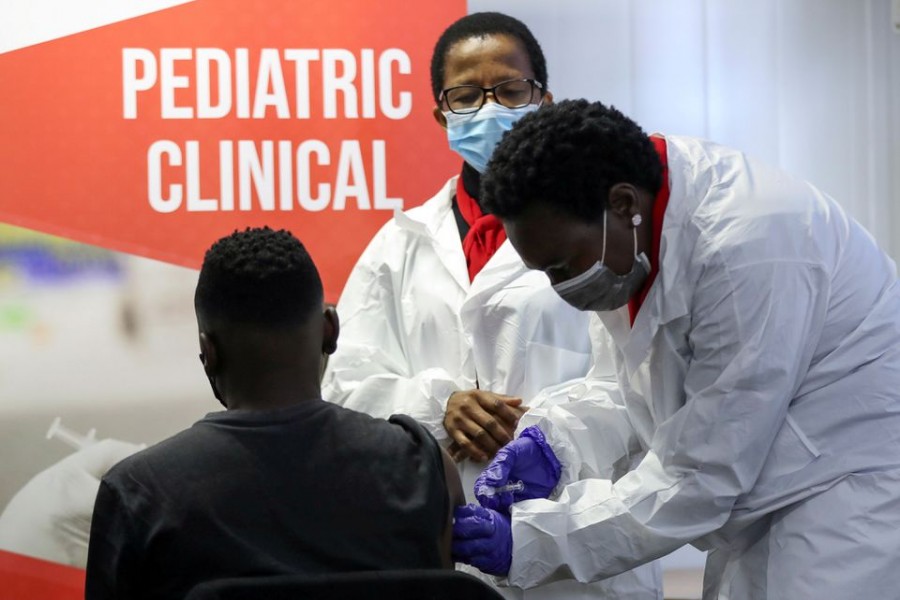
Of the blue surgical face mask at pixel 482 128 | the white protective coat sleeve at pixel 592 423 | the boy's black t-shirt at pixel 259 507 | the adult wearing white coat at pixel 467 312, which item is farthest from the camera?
the blue surgical face mask at pixel 482 128

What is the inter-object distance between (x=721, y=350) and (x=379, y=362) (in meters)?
0.81

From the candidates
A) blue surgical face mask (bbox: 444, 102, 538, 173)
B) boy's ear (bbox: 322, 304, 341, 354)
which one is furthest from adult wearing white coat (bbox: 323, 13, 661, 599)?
boy's ear (bbox: 322, 304, 341, 354)

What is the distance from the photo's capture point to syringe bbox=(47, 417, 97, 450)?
260cm

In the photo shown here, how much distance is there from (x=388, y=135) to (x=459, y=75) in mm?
494

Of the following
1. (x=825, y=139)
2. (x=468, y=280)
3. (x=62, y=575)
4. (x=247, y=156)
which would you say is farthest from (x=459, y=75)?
(x=62, y=575)

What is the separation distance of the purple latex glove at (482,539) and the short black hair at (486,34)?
1029 mm

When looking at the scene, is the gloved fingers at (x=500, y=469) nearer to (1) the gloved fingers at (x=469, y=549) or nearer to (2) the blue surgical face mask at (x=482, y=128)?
(1) the gloved fingers at (x=469, y=549)

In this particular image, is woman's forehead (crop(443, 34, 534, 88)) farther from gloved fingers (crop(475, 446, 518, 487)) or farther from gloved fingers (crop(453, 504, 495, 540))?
gloved fingers (crop(453, 504, 495, 540))

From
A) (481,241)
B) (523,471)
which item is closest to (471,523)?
(523,471)

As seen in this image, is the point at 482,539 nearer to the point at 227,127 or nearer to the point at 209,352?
the point at 209,352

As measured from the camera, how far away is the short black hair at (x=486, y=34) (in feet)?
7.39

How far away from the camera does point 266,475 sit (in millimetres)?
1262

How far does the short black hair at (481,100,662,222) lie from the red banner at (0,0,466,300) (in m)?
1.19

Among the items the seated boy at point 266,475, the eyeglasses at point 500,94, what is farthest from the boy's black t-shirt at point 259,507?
the eyeglasses at point 500,94
